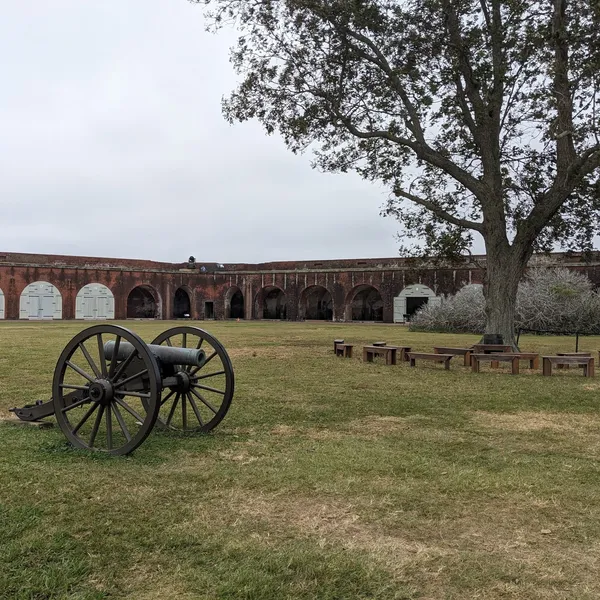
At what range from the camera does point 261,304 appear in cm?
3594

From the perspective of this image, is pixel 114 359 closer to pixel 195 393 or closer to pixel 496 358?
pixel 195 393

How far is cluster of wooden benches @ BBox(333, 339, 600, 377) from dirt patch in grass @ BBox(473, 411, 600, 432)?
3.41 meters

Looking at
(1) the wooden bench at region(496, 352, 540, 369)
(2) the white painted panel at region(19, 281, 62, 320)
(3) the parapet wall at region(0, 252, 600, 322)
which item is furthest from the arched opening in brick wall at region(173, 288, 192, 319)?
(1) the wooden bench at region(496, 352, 540, 369)

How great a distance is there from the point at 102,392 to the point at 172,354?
603 millimetres

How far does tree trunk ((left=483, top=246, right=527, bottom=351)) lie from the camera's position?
1141cm

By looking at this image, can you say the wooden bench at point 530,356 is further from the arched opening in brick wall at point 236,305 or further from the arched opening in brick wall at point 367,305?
the arched opening in brick wall at point 236,305

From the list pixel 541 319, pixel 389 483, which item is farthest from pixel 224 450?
pixel 541 319

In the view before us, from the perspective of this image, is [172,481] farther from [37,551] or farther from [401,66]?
[401,66]

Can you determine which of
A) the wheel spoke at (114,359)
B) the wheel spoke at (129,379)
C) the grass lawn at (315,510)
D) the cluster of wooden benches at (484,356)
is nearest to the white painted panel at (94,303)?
the cluster of wooden benches at (484,356)

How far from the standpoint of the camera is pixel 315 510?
122 inches

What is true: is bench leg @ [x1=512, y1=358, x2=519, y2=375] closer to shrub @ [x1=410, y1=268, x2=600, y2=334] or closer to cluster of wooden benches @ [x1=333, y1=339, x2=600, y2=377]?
cluster of wooden benches @ [x1=333, y1=339, x2=600, y2=377]

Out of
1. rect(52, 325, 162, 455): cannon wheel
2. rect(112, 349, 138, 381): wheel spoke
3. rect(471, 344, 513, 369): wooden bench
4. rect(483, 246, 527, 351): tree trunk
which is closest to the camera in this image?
rect(52, 325, 162, 455): cannon wheel

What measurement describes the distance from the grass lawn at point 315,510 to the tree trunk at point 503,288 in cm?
587

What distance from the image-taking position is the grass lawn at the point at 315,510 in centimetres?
231
